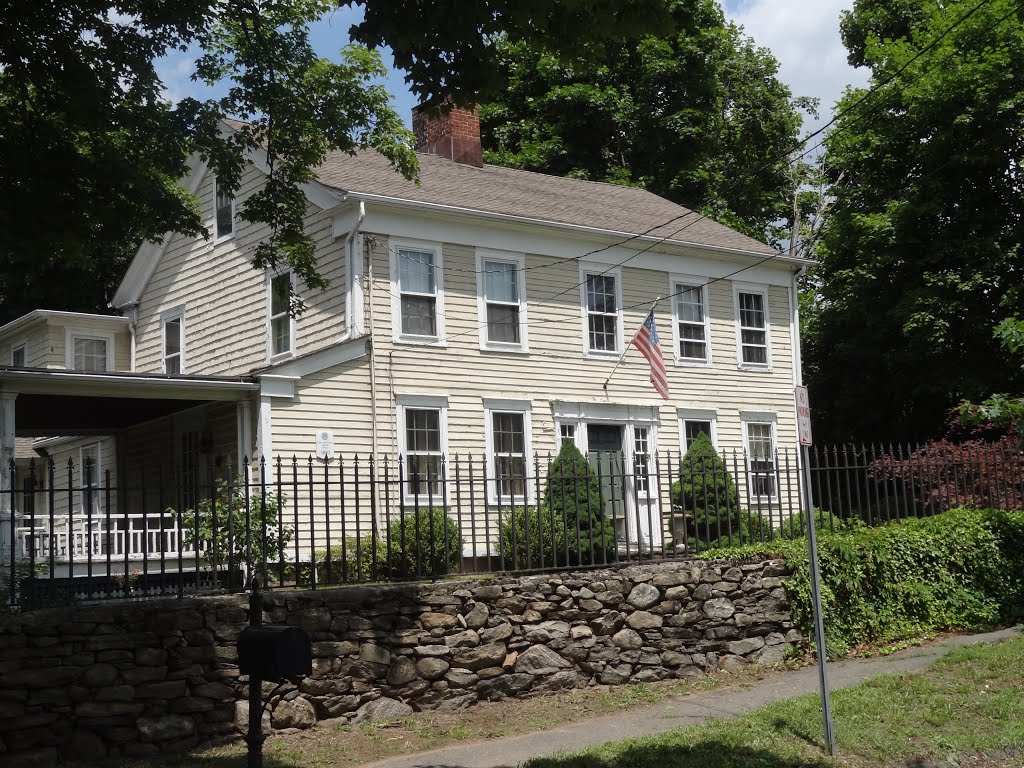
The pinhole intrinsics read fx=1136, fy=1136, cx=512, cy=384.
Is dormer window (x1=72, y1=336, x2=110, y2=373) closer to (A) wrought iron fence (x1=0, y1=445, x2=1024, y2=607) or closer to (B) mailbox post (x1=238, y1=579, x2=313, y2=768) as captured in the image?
(A) wrought iron fence (x1=0, y1=445, x2=1024, y2=607)

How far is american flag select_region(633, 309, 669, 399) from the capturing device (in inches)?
800

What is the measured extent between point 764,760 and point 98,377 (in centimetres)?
1087

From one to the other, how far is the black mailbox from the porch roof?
30.5ft

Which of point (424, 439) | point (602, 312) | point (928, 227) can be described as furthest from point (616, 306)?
point (928, 227)

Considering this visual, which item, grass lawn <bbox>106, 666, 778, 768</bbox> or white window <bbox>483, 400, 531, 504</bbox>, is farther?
white window <bbox>483, 400, 531, 504</bbox>

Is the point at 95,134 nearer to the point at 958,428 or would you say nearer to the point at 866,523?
the point at 866,523

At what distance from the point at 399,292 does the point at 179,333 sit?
261 inches

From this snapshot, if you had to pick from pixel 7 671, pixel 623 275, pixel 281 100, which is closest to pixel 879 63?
pixel 623 275

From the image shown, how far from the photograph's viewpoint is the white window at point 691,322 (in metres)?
23.0

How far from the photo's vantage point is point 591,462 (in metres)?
20.9

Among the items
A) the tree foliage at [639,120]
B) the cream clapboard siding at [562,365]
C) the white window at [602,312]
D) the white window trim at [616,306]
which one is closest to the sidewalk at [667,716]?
the cream clapboard siding at [562,365]

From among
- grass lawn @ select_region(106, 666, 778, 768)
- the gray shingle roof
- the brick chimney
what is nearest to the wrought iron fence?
grass lawn @ select_region(106, 666, 778, 768)

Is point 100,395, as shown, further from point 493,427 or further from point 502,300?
point 502,300

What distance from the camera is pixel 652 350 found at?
66.9 feet
